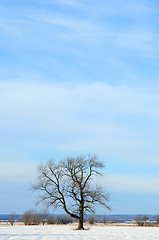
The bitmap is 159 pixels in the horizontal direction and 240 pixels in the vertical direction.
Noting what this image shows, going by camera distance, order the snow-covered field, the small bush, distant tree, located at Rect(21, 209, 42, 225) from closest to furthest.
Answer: the snow-covered field < distant tree, located at Rect(21, 209, 42, 225) < the small bush

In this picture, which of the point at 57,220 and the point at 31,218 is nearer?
the point at 31,218

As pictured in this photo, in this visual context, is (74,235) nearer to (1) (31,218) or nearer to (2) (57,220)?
(1) (31,218)

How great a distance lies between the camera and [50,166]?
37875 mm

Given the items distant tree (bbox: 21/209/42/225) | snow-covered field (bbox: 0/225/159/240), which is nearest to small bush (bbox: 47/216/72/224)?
distant tree (bbox: 21/209/42/225)

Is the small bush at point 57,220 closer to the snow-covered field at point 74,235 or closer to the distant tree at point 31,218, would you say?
the distant tree at point 31,218

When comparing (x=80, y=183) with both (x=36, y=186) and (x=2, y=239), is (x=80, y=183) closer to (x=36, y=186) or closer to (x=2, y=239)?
(x=36, y=186)

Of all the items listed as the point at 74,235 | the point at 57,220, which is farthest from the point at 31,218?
the point at 74,235

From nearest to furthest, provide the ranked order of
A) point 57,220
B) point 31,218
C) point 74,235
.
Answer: point 74,235
point 31,218
point 57,220

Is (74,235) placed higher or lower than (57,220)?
lower

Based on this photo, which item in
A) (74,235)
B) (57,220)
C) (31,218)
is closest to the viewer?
(74,235)

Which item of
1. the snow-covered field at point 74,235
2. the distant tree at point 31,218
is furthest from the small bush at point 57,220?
the snow-covered field at point 74,235

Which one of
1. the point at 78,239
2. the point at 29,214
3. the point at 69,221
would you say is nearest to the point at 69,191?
the point at 78,239

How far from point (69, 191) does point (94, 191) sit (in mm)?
2667

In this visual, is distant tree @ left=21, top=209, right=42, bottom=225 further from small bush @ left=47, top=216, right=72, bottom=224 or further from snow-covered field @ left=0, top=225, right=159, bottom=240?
snow-covered field @ left=0, top=225, right=159, bottom=240
